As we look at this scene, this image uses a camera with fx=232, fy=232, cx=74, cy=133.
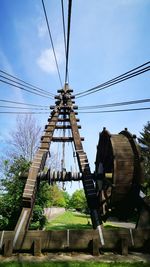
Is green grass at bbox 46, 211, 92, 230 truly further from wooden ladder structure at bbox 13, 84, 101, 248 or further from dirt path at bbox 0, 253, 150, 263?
dirt path at bbox 0, 253, 150, 263

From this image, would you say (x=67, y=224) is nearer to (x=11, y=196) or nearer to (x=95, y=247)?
(x=11, y=196)

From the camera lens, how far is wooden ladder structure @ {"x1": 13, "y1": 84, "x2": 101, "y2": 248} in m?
6.52

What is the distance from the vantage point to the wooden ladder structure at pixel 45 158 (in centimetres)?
652

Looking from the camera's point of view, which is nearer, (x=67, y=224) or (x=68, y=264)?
(x=68, y=264)

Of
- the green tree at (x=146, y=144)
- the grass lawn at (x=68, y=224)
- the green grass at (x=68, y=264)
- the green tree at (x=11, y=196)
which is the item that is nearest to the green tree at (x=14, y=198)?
the green tree at (x=11, y=196)

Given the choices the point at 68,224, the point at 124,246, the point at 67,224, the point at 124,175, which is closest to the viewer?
the point at 124,246

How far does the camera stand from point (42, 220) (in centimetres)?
1429

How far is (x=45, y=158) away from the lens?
9.34 metres

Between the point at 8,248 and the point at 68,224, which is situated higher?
the point at 8,248

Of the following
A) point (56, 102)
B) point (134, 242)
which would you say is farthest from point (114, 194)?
point (56, 102)

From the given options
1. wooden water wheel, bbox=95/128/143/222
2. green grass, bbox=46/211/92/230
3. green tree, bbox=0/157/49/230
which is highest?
wooden water wheel, bbox=95/128/143/222

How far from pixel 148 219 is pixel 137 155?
201cm

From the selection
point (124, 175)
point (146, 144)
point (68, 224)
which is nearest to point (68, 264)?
point (124, 175)

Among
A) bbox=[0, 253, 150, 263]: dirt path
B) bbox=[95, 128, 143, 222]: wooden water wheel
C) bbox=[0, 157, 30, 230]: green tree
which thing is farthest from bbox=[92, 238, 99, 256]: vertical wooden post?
bbox=[0, 157, 30, 230]: green tree
